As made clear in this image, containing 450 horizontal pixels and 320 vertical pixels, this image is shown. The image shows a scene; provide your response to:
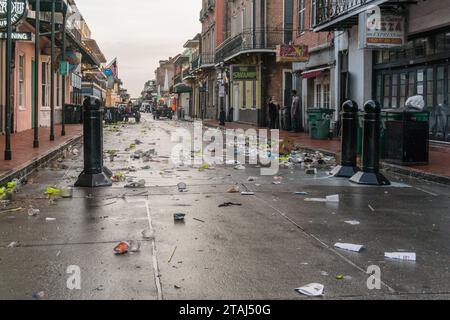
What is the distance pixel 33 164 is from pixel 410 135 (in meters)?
7.18

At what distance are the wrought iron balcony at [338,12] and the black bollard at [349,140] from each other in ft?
24.4

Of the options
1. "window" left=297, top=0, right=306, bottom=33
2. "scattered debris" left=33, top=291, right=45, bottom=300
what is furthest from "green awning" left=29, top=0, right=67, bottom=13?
"scattered debris" left=33, top=291, right=45, bottom=300

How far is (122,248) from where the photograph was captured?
4930mm

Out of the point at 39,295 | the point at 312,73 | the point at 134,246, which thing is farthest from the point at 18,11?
the point at 312,73

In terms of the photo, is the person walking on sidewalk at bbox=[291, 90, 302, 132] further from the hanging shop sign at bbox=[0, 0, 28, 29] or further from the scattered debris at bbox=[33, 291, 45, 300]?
the scattered debris at bbox=[33, 291, 45, 300]

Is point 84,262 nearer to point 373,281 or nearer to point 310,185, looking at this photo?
point 373,281

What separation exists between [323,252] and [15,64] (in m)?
18.2

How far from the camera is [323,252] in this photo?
5.02 meters

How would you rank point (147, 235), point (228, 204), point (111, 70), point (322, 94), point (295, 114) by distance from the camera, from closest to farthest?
point (147, 235) < point (228, 204) < point (322, 94) < point (295, 114) < point (111, 70)

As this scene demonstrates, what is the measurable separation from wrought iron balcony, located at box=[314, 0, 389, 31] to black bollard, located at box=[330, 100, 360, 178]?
743cm

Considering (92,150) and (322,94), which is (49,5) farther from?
(92,150)

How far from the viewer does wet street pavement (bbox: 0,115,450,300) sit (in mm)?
4027
